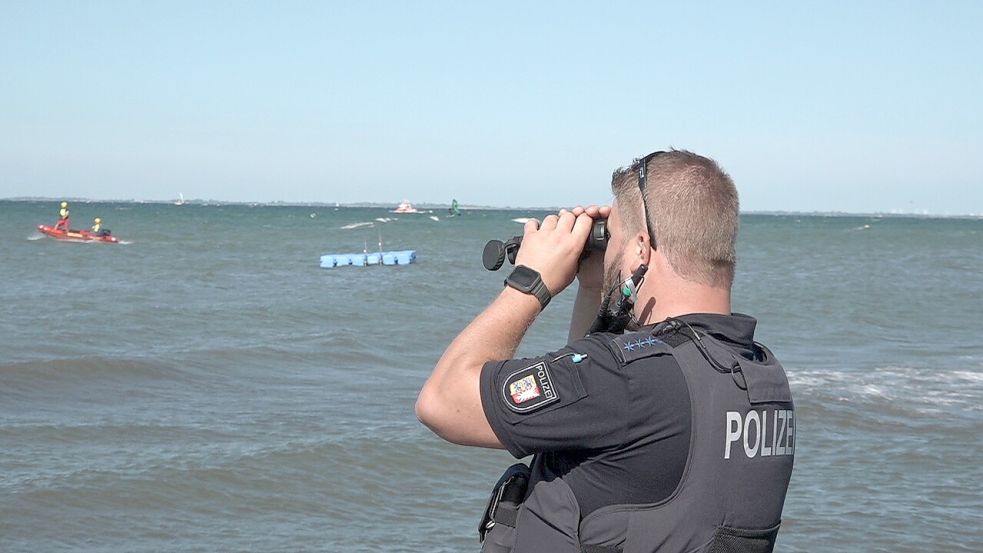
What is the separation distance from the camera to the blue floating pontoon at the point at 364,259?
1415 inches

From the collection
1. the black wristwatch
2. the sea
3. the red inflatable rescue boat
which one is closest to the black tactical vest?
the black wristwatch

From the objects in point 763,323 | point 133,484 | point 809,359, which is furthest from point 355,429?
point 763,323

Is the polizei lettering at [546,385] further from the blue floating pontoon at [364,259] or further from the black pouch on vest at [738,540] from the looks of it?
the blue floating pontoon at [364,259]

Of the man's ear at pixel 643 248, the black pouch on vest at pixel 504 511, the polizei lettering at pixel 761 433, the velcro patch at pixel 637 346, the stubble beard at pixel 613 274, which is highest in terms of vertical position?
the man's ear at pixel 643 248

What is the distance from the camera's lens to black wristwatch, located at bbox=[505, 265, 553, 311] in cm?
219

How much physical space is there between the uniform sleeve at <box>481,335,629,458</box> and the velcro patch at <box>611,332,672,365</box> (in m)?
0.02

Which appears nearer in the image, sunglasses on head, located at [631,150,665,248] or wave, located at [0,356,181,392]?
sunglasses on head, located at [631,150,665,248]

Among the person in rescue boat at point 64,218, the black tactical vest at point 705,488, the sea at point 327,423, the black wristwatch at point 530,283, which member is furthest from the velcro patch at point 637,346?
the person in rescue boat at point 64,218

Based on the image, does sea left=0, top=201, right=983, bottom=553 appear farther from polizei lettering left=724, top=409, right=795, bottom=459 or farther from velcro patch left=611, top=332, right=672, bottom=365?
velcro patch left=611, top=332, right=672, bottom=365

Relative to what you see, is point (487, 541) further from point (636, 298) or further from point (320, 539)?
point (320, 539)

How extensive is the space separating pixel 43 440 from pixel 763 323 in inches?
528

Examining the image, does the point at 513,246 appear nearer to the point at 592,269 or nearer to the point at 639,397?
the point at 592,269

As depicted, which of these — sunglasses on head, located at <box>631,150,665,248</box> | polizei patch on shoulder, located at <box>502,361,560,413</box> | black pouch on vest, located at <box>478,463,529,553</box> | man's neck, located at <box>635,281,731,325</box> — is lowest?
black pouch on vest, located at <box>478,463,529,553</box>

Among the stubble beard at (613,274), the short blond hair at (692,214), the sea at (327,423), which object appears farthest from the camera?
the sea at (327,423)
